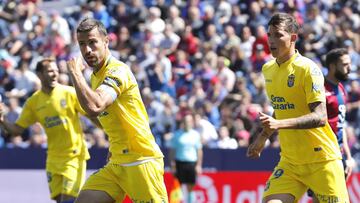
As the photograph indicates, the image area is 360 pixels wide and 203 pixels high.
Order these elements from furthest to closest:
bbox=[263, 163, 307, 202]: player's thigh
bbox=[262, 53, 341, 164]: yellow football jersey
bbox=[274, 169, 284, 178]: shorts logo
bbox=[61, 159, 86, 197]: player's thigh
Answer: bbox=[61, 159, 86, 197]: player's thigh → bbox=[274, 169, 284, 178]: shorts logo → bbox=[263, 163, 307, 202]: player's thigh → bbox=[262, 53, 341, 164]: yellow football jersey

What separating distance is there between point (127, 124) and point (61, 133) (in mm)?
3619

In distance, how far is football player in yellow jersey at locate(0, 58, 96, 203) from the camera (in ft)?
40.0

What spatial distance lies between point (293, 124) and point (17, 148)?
949 cm

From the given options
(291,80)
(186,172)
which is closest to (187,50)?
(186,172)

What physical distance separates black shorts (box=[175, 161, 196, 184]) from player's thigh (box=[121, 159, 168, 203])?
825cm

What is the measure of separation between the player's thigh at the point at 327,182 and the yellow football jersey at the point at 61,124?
407 centimetres

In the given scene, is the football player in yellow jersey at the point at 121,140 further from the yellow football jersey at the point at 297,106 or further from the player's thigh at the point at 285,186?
the yellow football jersey at the point at 297,106

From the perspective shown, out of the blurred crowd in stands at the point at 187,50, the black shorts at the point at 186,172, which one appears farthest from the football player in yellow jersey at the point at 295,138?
the blurred crowd in stands at the point at 187,50

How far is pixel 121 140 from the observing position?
8.88 meters

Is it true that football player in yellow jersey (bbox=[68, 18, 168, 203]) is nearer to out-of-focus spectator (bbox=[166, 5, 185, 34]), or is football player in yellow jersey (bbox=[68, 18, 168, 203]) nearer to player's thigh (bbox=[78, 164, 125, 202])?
player's thigh (bbox=[78, 164, 125, 202])

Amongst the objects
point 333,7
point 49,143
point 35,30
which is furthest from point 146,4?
point 49,143

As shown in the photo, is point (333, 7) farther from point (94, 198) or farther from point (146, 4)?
point (94, 198)

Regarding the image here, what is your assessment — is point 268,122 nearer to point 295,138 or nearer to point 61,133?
point 295,138

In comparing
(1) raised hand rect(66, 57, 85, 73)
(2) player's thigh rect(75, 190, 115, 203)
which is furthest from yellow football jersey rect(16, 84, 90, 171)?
(1) raised hand rect(66, 57, 85, 73)
